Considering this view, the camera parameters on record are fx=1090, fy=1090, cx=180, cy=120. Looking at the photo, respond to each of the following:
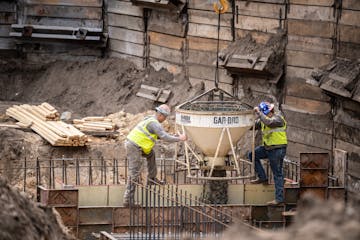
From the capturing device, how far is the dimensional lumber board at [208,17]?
22291 millimetres

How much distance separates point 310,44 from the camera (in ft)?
65.2

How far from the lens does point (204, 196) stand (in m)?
16.8

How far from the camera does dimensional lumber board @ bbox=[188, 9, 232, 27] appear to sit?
878 inches

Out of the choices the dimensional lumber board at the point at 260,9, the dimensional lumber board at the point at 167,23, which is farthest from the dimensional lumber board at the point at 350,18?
the dimensional lumber board at the point at 167,23

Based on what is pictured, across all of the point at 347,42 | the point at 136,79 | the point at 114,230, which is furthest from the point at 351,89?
the point at 136,79

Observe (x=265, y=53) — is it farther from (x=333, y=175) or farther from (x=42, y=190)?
(x=42, y=190)

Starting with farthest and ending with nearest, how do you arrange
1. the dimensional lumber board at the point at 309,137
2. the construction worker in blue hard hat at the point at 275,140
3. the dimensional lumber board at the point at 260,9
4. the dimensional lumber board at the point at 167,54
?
the dimensional lumber board at the point at 167,54, the dimensional lumber board at the point at 260,9, the dimensional lumber board at the point at 309,137, the construction worker in blue hard hat at the point at 275,140

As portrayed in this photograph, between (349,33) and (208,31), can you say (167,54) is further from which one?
(349,33)

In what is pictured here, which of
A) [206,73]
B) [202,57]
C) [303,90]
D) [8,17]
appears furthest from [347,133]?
[8,17]

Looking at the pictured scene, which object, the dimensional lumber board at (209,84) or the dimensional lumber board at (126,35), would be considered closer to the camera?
the dimensional lumber board at (209,84)

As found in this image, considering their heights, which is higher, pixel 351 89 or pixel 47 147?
pixel 351 89

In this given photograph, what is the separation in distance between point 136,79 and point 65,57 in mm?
2687

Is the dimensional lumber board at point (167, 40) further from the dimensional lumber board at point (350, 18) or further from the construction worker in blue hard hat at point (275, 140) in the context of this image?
the construction worker in blue hard hat at point (275, 140)

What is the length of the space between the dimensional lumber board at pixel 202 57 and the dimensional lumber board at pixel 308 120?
2739 mm
